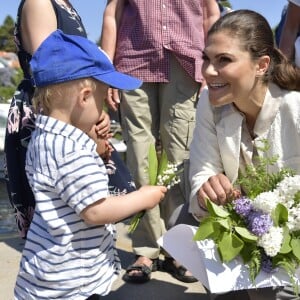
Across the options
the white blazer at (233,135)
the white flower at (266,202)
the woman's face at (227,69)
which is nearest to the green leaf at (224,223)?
the white flower at (266,202)

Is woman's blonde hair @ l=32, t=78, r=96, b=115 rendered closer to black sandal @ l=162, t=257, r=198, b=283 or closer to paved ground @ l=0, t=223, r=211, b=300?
paved ground @ l=0, t=223, r=211, b=300

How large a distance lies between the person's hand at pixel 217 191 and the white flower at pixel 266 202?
253mm

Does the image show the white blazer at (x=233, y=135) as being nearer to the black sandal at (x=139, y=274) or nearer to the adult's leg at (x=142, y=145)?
the adult's leg at (x=142, y=145)

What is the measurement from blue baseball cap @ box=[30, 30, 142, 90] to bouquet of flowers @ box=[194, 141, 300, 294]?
649 mm

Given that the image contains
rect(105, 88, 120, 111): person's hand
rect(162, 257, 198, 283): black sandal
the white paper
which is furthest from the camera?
rect(105, 88, 120, 111): person's hand

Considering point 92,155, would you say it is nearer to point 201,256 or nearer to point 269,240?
point 201,256

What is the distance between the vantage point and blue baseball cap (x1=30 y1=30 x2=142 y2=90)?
190 cm

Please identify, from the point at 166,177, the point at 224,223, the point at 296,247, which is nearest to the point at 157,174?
the point at 166,177

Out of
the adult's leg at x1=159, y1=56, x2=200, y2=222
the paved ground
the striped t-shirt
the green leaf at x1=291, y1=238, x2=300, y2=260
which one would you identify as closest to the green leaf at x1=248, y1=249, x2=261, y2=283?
the green leaf at x1=291, y1=238, x2=300, y2=260

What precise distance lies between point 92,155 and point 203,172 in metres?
0.69

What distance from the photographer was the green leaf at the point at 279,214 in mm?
1863

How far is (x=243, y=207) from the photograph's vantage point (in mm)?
1910

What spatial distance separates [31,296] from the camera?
6.59 feet

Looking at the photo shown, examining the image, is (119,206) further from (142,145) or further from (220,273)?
(142,145)
